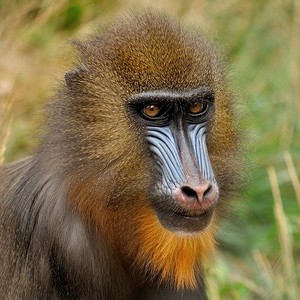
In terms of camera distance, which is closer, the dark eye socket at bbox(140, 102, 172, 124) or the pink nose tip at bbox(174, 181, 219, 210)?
the pink nose tip at bbox(174, 181, 219, 210)

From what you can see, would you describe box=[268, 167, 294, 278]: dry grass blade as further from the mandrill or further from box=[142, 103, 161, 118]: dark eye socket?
box=[142, 103, 161, 118]: dark eye socket

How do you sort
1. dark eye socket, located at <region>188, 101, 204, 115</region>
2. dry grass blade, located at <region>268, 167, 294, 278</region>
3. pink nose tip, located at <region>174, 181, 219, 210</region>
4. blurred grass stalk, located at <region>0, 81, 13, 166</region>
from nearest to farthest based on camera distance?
pink nose tip, located at <region>174, 181, 219, 210</region>, dark eye socket, located at <region>188, 101, 204, 115</region>, blurred grass stalk, located at <region>0, 81, 13, 166</region>, dry grass blade, located at <region>268, 167, 294, 278</region>

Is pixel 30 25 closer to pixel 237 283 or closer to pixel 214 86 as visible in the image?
pixel 237 283

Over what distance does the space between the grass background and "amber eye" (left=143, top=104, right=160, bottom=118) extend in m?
1.59

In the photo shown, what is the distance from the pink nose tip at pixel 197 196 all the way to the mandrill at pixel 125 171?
1.6 inches

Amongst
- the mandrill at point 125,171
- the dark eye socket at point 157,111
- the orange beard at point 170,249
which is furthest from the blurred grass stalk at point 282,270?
the dark eye socket at point 157,111

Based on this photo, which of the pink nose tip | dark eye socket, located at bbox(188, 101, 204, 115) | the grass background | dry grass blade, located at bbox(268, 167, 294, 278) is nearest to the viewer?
the pink nose tip

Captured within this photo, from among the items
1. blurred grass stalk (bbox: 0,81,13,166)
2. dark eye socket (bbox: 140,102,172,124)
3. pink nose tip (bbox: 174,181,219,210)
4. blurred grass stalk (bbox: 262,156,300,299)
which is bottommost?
blurred grass stalk (bbox: 262,156,300,299)

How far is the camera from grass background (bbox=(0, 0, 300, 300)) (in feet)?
20.5

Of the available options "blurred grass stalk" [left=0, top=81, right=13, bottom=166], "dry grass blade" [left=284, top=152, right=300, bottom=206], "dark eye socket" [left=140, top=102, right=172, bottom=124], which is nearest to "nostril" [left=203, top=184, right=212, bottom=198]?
"dark eye socket" [left=140, top=102, right=172, bottom=124]

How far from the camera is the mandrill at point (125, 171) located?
439cm

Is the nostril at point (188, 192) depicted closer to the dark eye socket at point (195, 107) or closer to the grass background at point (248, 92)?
the dark eye socket at point (195, 107)

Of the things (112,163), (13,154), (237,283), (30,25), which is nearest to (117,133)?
(112,163)

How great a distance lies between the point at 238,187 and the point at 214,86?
0.48 meters
